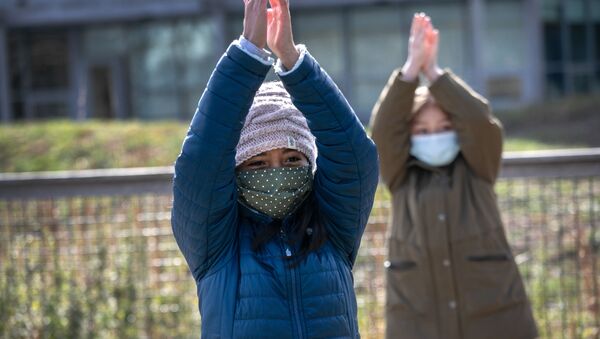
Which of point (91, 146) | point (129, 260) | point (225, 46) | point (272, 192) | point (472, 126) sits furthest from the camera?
point (225, 46)

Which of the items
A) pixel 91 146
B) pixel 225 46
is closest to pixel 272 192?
pixel 91 146

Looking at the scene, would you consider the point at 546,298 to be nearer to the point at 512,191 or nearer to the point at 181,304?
the point at 512,191

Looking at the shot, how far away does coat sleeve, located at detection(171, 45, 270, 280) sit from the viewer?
258 centimetres

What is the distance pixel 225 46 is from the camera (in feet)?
83.7

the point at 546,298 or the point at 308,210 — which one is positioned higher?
the point at 308,210

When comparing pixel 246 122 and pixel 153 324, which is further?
pixel 153 324

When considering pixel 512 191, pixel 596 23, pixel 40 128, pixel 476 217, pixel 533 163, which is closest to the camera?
pixel 476 217

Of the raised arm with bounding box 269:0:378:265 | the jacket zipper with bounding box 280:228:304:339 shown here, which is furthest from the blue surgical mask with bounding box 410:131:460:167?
the jacket zipper with bounding box 280:228:304:339

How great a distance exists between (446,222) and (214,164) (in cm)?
191

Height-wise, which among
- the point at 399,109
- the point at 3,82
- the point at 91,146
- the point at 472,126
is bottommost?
the point at 472,126

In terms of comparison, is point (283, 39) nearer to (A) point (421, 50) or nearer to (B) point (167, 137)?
(A) point (421, 50)

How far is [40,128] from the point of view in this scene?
15273 mm

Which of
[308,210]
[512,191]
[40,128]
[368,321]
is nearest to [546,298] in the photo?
[512,191]

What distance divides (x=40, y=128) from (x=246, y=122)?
13106 mm
